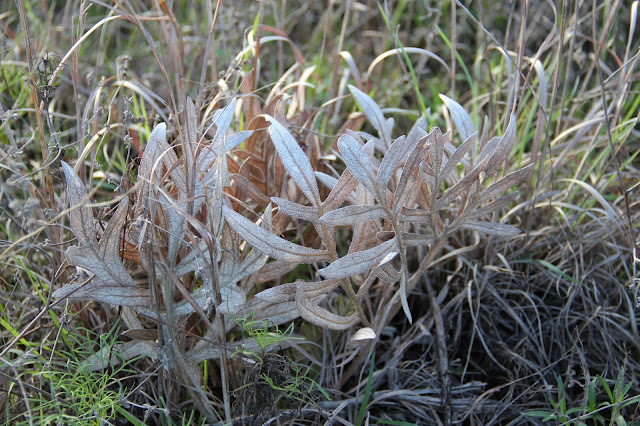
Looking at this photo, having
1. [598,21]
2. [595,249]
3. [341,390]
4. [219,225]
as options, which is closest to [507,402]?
[341,390]

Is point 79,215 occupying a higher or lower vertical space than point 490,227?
higher

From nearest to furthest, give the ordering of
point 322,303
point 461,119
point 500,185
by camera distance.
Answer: point 500,185 < point 461,119 < point 322,303

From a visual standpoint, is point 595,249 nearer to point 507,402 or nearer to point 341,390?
point 507,402

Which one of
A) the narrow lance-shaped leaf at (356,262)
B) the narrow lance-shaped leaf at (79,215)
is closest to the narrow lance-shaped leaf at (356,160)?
the narrow lance-shaped leaf at (356,262)

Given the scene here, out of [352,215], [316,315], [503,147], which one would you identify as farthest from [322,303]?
[503,147]

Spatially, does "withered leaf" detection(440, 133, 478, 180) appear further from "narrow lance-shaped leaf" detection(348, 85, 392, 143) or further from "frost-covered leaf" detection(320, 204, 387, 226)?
"narrow lance-shaped leaf" detection(348, 85, 392, 143)

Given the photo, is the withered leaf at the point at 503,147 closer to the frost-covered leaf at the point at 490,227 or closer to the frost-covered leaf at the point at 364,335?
the frost-covered leaf at the point at 490,227

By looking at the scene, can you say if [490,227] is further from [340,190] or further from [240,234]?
[240,234]

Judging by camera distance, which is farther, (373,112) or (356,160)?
(373,112)
